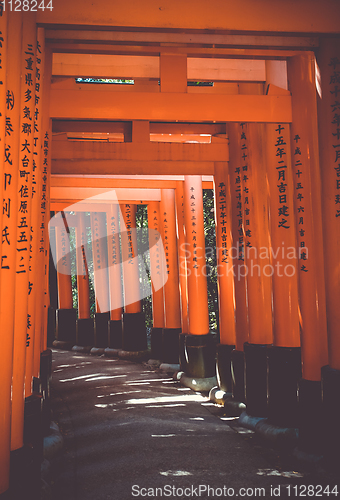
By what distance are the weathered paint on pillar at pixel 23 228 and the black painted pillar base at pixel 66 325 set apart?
12.4 meters

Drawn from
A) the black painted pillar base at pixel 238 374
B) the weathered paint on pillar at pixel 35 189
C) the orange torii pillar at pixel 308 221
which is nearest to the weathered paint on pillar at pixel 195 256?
the black painted pillar base at pixel 238 374

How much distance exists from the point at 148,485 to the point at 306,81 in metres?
4.39

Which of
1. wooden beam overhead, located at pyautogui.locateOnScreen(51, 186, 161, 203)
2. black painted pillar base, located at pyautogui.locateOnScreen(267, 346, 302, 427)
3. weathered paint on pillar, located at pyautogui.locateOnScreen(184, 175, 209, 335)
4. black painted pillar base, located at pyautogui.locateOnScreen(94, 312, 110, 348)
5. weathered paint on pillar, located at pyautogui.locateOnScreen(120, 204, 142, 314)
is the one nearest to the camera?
black painted pillar base, located at pyautogui.locateOnScreen(267, 346, 302, 427)

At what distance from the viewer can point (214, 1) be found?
13.1ft

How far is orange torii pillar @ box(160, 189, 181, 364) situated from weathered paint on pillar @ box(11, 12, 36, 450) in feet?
23.7

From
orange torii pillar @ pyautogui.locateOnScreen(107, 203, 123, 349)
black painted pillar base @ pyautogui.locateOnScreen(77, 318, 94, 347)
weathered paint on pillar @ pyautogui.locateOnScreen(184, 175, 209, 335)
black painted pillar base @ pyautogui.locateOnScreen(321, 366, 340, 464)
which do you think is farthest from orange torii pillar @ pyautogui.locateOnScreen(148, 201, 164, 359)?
black painted pillar base @ pyautogui.locateOnScreen(321, 366, 340, 464)

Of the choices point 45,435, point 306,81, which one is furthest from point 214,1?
point 45,435

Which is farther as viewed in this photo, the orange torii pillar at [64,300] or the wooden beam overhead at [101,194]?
the orange torii pillar at [64,300]

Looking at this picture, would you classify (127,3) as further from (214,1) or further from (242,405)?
(242,405)

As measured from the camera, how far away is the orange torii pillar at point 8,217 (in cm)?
283

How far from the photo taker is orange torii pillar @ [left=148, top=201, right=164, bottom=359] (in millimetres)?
11216

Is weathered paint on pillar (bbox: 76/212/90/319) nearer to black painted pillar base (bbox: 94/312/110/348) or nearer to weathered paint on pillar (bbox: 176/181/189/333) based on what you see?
black painted pillar base (bbox: 94/312/110/348)

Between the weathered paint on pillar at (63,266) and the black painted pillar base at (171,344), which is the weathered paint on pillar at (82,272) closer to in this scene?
the weathered paint on pillar at (63,266)

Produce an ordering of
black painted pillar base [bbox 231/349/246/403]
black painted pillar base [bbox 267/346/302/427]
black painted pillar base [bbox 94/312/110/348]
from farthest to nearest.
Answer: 1. black painted pillar base [bbox 94/312/110/348]
2. black painted pillar base [bbox 231/349/246/403]
3. black painted pillar base [bbox 267/346/302/427]
